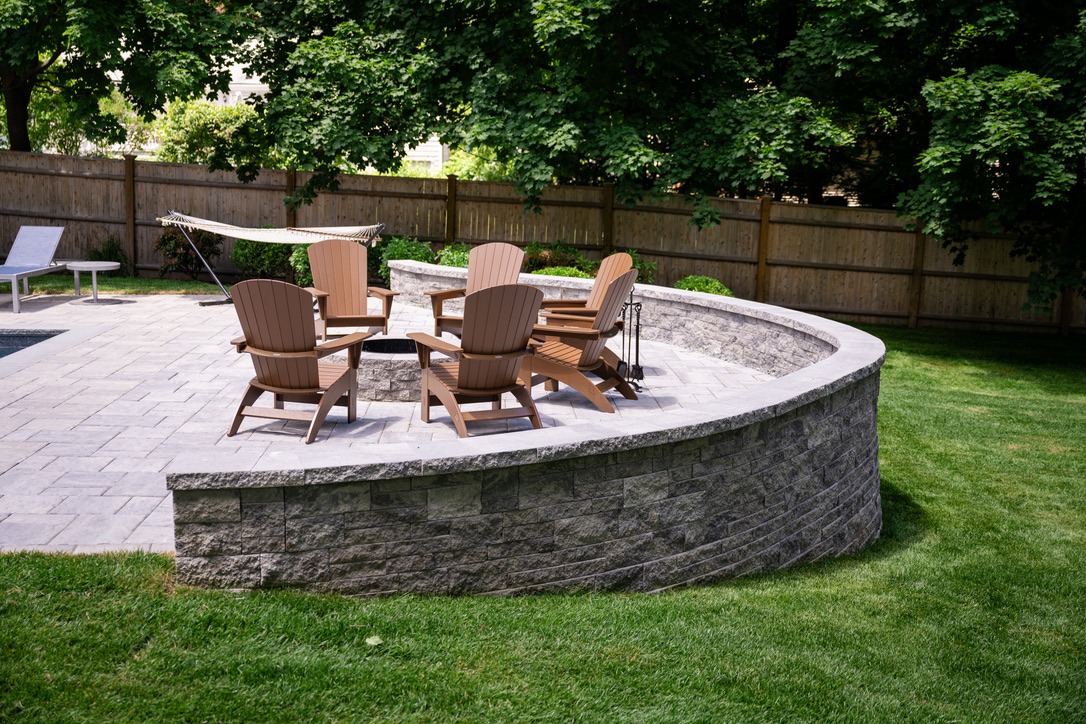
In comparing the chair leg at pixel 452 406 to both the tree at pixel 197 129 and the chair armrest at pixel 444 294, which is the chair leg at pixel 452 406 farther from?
the tree at pixel 197 129

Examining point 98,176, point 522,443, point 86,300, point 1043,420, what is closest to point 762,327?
point 1043,420

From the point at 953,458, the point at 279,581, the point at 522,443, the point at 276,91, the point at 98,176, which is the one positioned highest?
the point at 276,91

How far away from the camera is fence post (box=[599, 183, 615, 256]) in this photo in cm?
1608

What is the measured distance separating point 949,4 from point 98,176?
1348cm

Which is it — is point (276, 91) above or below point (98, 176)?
above

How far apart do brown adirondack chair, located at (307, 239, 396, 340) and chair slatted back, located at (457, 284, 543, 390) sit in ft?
7.57

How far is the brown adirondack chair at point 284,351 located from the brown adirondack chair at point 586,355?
1.48m

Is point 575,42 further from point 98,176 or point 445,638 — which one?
point 445,638

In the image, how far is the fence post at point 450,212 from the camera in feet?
53.6

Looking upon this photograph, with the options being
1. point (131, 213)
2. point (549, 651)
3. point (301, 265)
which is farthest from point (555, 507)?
point (131, 213)

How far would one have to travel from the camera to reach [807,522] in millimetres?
5258

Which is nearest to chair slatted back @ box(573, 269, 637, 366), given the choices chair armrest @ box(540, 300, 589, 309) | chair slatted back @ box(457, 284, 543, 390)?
chair slatted back @ box(457, 284, 543, 390)

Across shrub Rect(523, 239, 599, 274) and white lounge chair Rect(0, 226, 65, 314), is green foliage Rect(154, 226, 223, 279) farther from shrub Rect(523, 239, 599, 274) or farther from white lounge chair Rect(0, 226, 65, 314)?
shrub Rect(523, 239, 599, 274)

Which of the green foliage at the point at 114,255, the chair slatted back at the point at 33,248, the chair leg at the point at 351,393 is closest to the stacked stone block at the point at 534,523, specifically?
the chair leg at the point at 351,393
